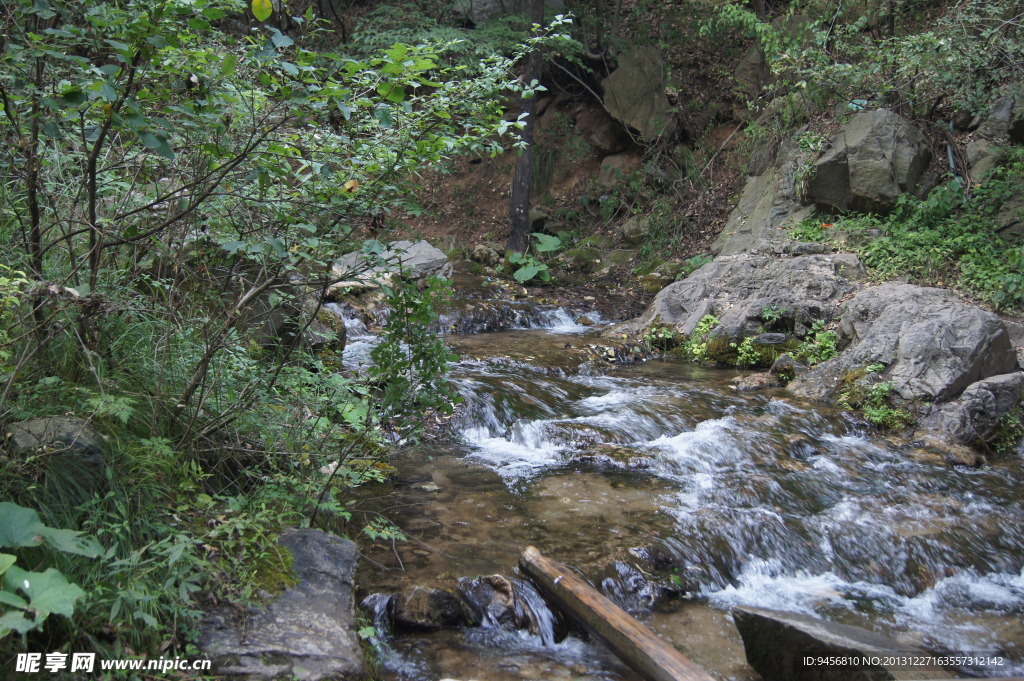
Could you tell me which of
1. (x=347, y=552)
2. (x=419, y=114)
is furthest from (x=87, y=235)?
(x=347, y=552)

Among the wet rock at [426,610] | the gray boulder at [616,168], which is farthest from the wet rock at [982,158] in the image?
the wet rock at [426,610]

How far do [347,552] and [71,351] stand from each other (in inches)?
61.5

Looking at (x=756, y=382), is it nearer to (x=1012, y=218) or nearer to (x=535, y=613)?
(x=1012, y=218)

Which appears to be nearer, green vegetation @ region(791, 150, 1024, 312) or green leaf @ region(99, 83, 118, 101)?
green leaf @ region(99, 83, 118, 101)

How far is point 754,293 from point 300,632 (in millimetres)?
8661

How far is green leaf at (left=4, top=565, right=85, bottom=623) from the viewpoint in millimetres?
1912

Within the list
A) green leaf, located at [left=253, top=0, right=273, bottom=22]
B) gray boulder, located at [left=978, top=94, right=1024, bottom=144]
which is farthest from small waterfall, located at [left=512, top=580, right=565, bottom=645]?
gray boulder, located at [left=978, top=94, right=1024, bottom=144]

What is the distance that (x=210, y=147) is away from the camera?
9.16ft

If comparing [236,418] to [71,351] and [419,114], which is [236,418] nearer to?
[71,351]

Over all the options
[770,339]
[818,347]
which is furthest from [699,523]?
[770,339]

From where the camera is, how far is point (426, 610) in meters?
3.44

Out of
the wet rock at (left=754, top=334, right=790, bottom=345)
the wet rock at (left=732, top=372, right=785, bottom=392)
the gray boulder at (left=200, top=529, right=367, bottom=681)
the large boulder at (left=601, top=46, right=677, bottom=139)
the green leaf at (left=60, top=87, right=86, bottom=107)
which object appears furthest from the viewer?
the large boulder at (left=601, top=46, right=677, bottom=139)

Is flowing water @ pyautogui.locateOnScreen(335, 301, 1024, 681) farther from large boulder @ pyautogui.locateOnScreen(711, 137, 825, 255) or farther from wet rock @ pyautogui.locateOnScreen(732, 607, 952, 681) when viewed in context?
large boulder @ pyautogui.locateOnScreen(711, 137, 825, 255)

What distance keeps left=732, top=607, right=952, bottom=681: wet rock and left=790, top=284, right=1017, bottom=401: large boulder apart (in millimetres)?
4586
